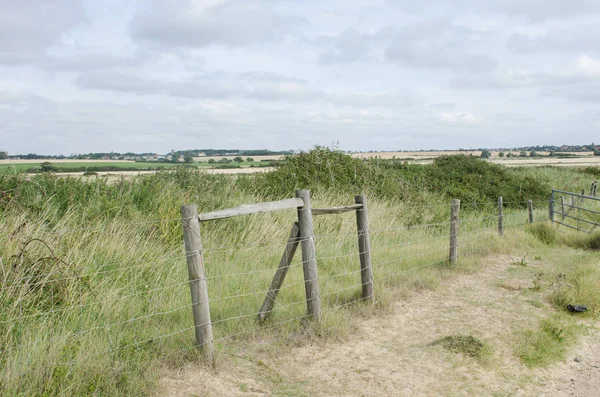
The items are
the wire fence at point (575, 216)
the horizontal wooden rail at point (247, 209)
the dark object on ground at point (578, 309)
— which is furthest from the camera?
the wire fence at point (575, 216)

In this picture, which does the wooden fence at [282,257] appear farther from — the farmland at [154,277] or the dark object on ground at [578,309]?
the dark object on ground at [578,309]

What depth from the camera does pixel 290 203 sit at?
6.00m

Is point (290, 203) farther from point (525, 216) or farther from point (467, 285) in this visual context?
point (525, 216)

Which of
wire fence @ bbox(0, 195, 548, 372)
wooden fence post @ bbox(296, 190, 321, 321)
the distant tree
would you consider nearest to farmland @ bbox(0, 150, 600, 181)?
the distant tree

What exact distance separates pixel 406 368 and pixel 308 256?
5.67 ft

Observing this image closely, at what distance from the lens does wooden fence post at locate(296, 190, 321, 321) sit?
6.15 metres

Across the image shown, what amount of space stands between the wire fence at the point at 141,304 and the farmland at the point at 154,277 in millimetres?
21

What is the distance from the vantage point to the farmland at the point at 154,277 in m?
4.61

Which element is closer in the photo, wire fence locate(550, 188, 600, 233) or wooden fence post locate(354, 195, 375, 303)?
wooden fence post locate(354, 195, 375, 303)

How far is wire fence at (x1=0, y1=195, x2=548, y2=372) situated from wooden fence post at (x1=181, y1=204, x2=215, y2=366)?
4.5 inches

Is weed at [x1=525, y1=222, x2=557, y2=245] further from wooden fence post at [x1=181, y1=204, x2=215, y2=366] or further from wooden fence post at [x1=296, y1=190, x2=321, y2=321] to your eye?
wooden fence post at [x1=181, y1=204, x2=215, y2=366]

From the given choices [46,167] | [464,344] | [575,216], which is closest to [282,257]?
[464,344]

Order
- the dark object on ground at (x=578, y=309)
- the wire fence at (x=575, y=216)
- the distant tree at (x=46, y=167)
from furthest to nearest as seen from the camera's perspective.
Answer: the wire fence at (x=575, y=216), the distant tree at (x=46, y=167), the dark object on ground at (x=578, y=309)

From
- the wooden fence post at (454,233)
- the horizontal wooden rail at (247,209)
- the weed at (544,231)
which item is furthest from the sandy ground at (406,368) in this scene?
the weed at (544,231)
